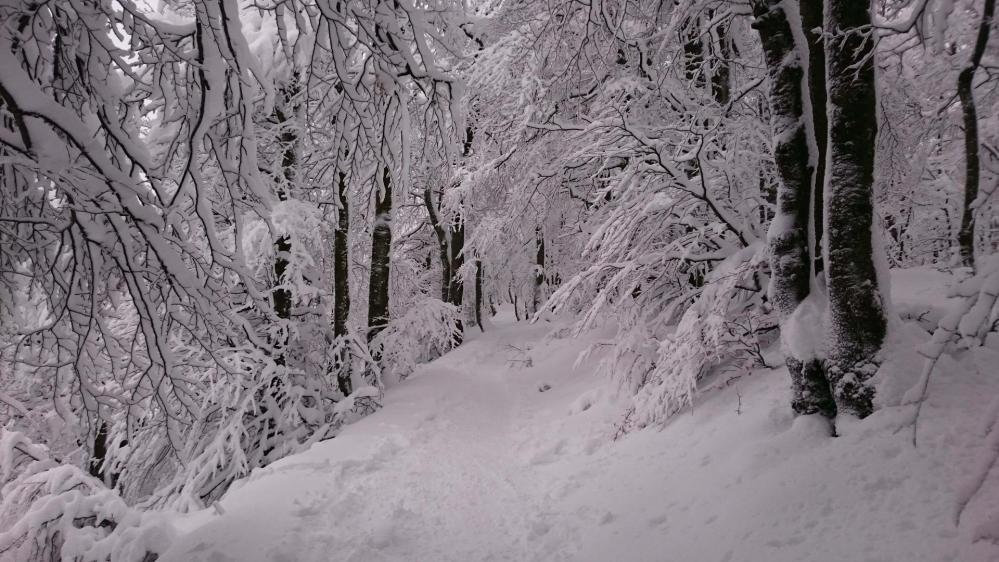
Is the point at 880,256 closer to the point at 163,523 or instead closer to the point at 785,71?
the point at 785,71

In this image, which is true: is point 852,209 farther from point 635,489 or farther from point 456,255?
point 456,255

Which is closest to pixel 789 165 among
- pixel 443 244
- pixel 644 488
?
pixel 644 488

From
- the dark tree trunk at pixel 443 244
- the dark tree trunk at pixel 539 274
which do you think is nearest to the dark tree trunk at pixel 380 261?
the dark tree trunk at pixel 443 244

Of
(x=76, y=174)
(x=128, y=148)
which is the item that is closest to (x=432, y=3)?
(x=128, y=148)

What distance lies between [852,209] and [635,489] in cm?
257

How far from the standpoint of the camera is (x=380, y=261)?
8.05 meters

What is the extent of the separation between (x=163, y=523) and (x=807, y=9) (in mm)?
5954

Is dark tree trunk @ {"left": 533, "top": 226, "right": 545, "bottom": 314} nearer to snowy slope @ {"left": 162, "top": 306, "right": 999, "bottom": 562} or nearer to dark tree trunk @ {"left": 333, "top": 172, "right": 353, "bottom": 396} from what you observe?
dark tree trunk @ {"left": 333, "top": 172, "right": 353, "bottom": 396}

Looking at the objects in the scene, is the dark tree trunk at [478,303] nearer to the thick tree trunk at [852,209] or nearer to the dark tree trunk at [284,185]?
the dark tree trunk at [284,185]

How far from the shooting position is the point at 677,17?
4445 millimetres

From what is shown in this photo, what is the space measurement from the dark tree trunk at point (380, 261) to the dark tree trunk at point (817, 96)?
597 cm

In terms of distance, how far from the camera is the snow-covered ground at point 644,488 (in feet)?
7.73

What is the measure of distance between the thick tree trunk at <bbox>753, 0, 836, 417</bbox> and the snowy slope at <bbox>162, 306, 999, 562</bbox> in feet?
2.44

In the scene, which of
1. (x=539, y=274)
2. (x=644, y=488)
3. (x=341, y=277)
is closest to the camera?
(x=644, y=488)
